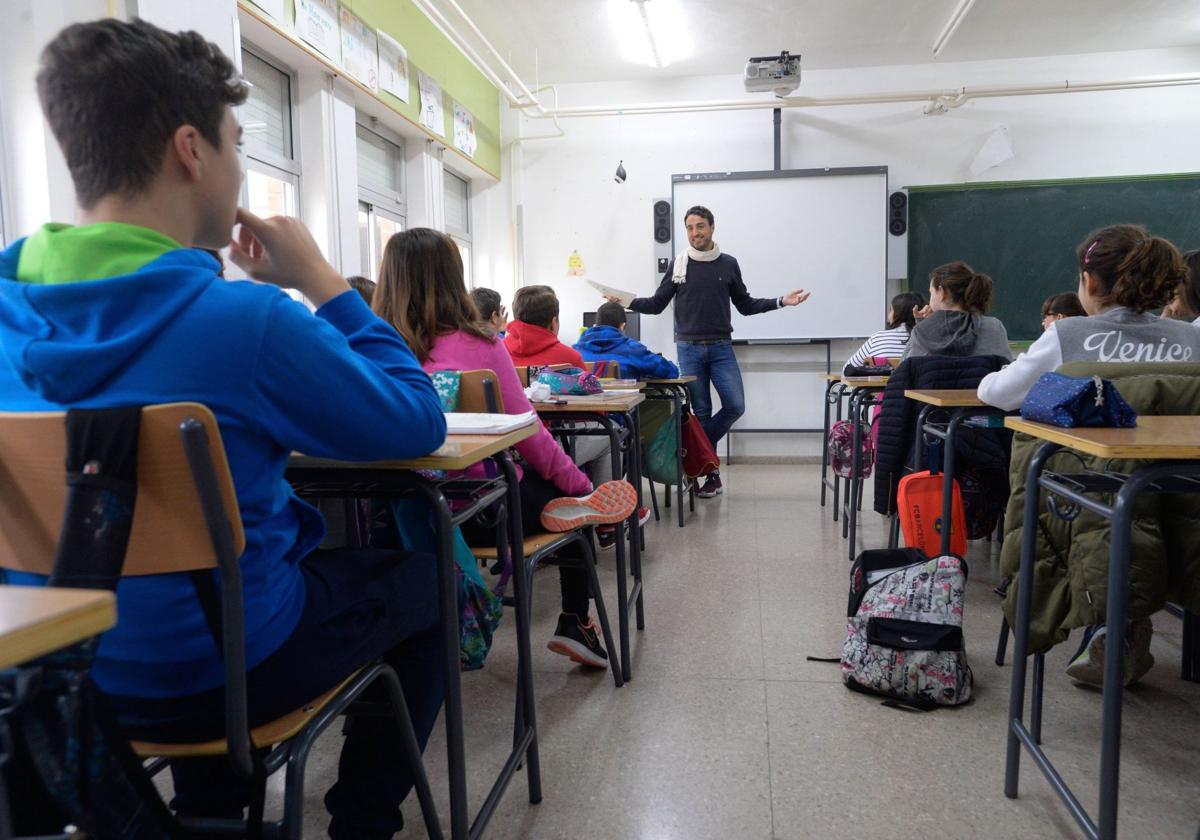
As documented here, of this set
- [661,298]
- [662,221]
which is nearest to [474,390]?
[661,298]

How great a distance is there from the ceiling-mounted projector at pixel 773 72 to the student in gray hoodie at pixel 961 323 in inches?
103

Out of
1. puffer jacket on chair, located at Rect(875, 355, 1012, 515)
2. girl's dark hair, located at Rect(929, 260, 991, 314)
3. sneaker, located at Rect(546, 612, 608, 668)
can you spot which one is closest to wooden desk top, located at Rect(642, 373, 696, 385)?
puffer jacket on chair, located at Rect(875, 355, 1012, 515)

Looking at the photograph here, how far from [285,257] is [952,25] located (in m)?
5.20

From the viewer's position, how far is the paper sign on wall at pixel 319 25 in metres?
3.23

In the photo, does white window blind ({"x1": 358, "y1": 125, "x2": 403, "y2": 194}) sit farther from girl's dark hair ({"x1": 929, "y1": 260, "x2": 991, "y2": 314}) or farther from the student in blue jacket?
girl's dark hair ({"x1": 929, "y1": 260, "x2": 991, "y2": 314})

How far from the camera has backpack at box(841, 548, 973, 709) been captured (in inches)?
69.2

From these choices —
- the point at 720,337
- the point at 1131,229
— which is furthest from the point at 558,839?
the point at 720,337

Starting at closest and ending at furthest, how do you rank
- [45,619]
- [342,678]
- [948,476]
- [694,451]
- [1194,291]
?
[45,619] < [342,678] < [948,476] < [1194,291] < [694,451]

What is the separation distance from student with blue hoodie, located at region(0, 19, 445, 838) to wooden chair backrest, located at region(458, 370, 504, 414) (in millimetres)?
597

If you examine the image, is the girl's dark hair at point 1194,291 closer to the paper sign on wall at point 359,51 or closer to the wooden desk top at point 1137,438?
the wooden desk top at point 1137,438

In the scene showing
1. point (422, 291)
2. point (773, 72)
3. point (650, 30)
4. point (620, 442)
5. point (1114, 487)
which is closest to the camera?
point (1114, 487)

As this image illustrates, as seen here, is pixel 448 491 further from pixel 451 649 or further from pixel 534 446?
pixel 534 446

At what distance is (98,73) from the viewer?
2.37 ft

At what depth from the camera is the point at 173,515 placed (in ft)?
2.16
